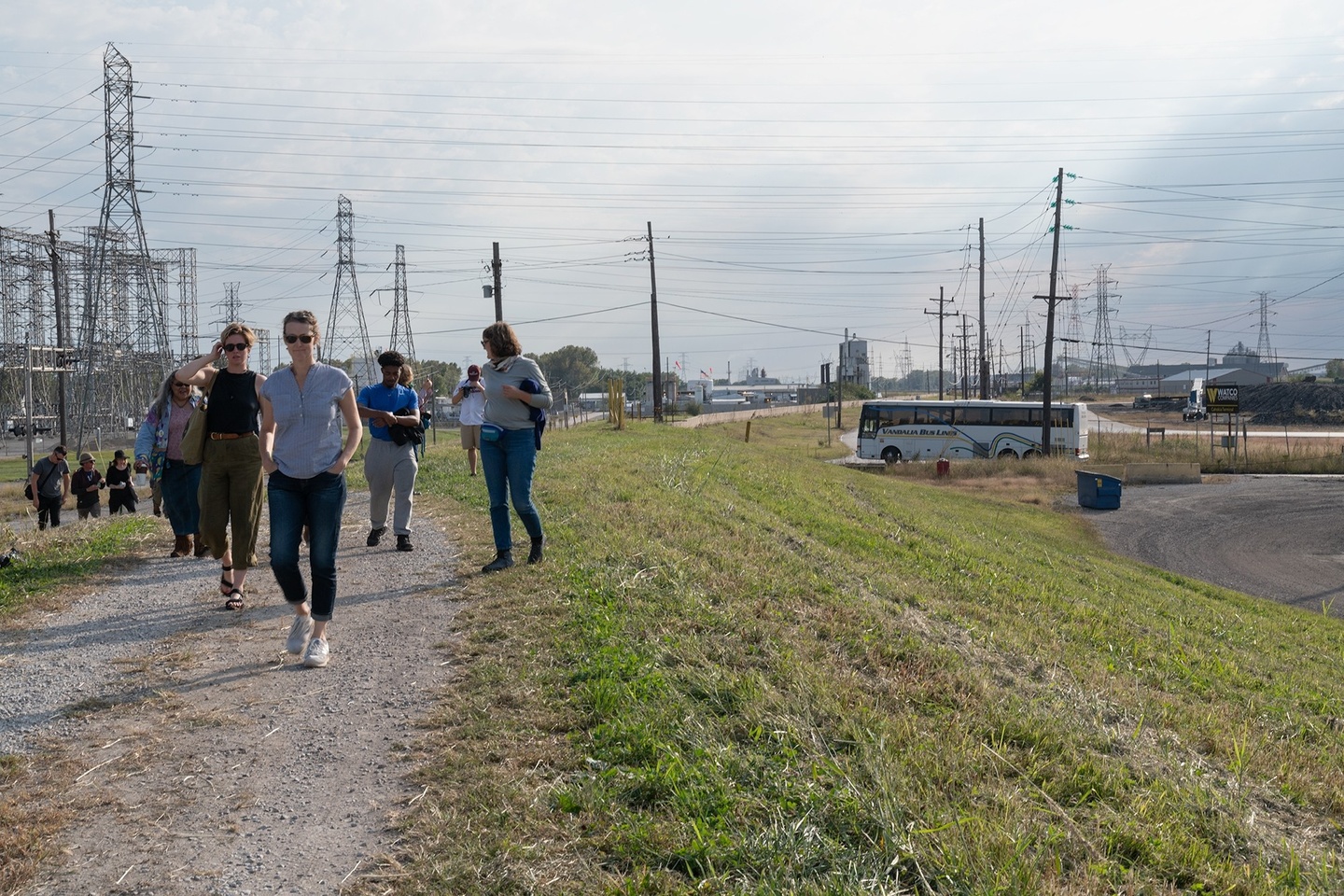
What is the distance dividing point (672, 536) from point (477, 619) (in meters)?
3.44

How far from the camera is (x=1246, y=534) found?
28.4 meters

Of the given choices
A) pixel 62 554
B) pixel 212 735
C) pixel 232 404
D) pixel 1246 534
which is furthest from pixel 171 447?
pixel 1246 534

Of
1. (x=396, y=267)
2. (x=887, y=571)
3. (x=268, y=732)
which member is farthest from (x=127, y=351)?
(x=268, y=732)

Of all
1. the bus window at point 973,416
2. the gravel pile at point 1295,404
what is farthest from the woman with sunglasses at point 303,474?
the gravel pile at point 1295,404

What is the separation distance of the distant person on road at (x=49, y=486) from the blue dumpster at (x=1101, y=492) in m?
28.4

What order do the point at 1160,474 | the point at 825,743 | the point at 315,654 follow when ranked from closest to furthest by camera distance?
the point at 825,743 → the point at 315,654 → the point at 1160,474

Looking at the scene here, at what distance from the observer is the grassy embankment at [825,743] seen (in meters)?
3.47

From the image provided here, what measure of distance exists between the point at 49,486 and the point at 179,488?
11.5 metres

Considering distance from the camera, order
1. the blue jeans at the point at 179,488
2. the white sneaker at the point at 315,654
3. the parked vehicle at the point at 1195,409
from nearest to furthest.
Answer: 1. the white sneaker at the point at 315,654
2. the blue jeans at the point at 179,488
3. the parked vehicle at the point at 1195,409

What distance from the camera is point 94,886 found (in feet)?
10.6

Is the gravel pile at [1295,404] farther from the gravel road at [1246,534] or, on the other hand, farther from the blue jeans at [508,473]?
the blue jeans at [508,473]

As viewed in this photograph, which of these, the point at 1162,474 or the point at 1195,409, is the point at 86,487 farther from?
the point at 1195,409

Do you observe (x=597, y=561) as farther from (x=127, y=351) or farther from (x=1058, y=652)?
(x=127, y=351)

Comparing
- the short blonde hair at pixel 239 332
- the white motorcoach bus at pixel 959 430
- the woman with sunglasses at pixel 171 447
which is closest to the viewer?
the short blonde hair at pixel 239 332
